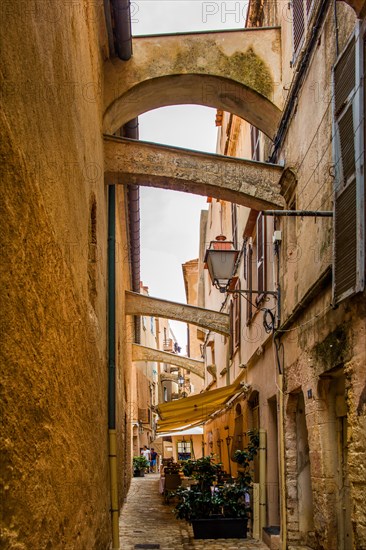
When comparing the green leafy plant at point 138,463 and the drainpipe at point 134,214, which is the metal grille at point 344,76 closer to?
the drainpipe at point 134,214

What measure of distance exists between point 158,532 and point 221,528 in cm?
176

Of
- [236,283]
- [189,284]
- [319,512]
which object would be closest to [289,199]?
[319,512]

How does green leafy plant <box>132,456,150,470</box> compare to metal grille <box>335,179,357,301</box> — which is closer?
metal grille <box>335,179,357,301</box>

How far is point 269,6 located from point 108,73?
3829mm

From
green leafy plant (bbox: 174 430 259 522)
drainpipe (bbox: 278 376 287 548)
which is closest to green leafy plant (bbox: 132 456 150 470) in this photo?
green leafy plant (bbox: 174 430 259 522)

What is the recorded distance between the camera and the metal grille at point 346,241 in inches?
222

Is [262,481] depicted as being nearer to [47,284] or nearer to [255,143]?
[255,143]

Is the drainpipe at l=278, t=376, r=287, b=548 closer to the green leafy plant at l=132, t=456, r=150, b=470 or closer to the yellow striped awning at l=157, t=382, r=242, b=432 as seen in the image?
the yellow striped awning at l=157, t=382, r=242, b=432

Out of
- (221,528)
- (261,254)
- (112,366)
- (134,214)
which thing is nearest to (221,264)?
(261,254)

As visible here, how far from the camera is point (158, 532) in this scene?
456 inches

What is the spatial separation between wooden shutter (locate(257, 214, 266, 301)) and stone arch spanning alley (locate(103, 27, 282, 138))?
1725 millimetres

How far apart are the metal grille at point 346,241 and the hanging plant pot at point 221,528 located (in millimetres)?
5409

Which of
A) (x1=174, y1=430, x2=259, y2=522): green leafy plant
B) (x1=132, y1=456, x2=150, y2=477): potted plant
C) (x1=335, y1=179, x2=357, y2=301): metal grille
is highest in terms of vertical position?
(x1=335, y1=179, x2=357, y2=301): metal grille

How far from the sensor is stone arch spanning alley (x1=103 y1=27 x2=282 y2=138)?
10.4 meters
